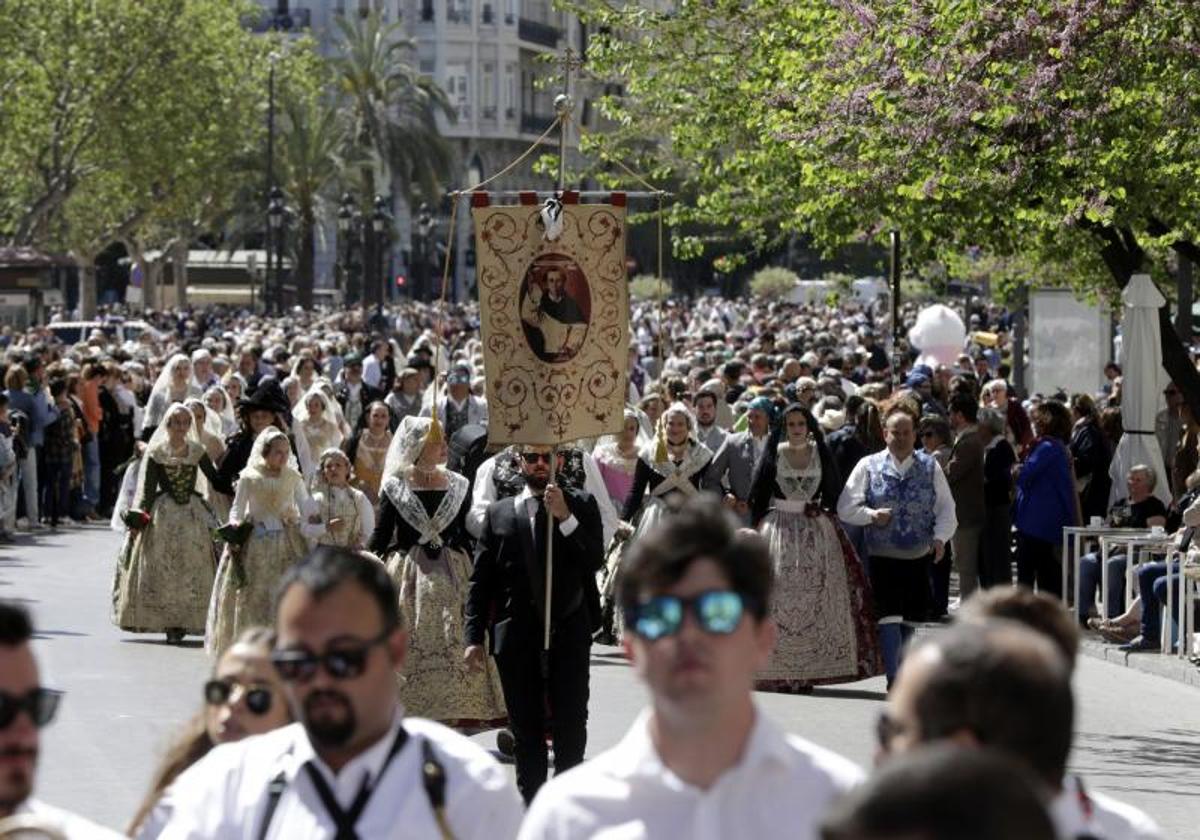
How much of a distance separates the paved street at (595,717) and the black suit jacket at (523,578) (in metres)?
1.59

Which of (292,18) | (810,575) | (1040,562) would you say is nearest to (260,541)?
(810,575)

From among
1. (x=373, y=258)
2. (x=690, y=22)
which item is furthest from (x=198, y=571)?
(x=373, y=258)

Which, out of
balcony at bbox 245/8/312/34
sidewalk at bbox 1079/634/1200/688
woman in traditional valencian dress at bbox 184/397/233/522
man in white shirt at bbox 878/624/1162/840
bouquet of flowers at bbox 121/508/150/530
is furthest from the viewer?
balcony at bbox 245/8/312/34

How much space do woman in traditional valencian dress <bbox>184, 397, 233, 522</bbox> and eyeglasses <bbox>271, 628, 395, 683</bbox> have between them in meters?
13.9

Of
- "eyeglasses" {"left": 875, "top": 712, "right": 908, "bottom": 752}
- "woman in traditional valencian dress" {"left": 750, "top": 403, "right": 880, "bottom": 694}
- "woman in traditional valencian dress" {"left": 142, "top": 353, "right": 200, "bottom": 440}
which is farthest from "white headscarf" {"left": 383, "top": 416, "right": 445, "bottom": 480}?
"woman in traditional valencian dress" {"left": 142, "top": 353, "right": 200, "bottom": 440}

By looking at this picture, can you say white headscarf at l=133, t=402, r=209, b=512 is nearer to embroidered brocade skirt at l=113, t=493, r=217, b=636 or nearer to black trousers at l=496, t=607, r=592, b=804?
embroidered brocade skirt at l=113, t=493, r=217, b=636

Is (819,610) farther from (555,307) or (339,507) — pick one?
(555,307)

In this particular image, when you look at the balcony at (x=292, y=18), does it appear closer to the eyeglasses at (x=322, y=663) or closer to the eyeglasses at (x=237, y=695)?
the eyeglasses at (x=237, y=695)

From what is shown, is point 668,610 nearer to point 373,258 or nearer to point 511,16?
point 373,258

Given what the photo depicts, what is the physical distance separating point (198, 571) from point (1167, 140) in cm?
662

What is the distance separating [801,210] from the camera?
790 inches

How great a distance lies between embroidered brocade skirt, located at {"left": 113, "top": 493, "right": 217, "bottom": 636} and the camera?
1858 cm

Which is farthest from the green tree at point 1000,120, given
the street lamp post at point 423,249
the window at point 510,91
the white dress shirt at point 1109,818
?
the window at point 510,91

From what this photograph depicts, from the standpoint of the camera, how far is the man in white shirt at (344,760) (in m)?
4.61
